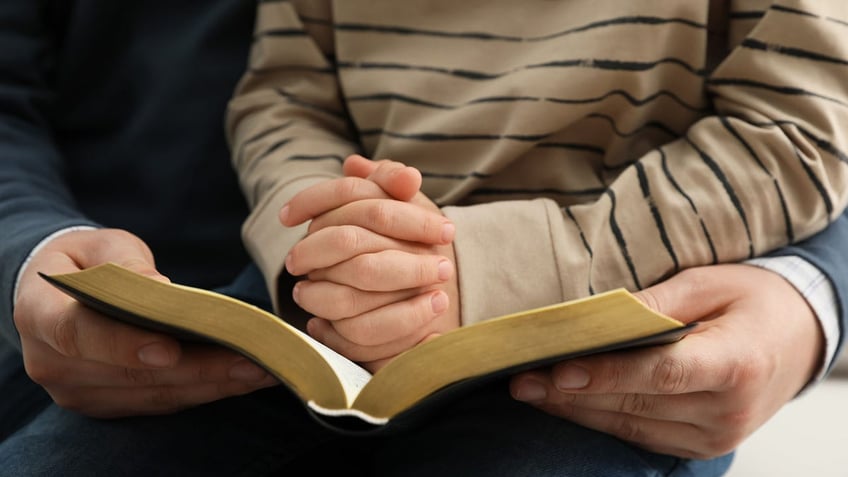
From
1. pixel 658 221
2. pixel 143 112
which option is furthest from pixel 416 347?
pixel 143 112

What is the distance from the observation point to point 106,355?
0.54 m

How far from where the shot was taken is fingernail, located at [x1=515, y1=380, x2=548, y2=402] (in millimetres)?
510

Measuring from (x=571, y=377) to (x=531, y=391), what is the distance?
0.04m

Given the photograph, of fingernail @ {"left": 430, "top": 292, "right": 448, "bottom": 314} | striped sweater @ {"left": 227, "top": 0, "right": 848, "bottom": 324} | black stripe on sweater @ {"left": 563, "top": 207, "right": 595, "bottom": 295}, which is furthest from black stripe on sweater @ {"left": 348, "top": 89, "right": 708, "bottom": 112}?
fingernail @ {"left": 430, "top": 292, "right": 448, "bottom": 314}

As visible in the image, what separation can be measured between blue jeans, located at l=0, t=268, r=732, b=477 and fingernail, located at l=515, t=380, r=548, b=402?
0.08 meters

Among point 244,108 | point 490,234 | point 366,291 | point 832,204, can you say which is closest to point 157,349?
point 366,291

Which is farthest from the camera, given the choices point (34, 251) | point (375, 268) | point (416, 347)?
point (34, 251)

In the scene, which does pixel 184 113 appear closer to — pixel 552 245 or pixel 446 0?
pixel 446 0

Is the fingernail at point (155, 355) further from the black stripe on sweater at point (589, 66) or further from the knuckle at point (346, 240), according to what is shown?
the black stripe on sweater at point (589, 66)

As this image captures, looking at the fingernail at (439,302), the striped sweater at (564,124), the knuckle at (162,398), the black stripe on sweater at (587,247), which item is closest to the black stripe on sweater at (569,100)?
the striped sweater at (564,124)

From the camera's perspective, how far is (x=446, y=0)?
0.74 m

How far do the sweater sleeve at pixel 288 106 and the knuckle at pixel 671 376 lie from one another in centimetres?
35

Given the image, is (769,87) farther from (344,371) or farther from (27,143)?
(27,143)

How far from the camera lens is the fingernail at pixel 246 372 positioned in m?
0.54
